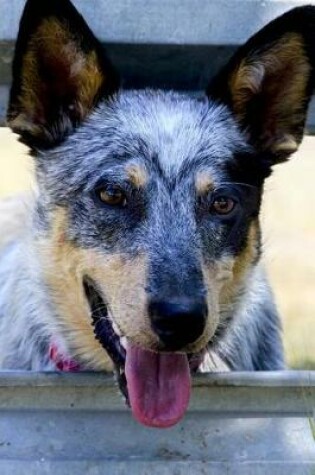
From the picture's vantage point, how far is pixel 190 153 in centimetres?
370

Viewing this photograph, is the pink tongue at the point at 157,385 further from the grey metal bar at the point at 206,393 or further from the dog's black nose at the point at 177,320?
the dog's black nose at the point at 177,320

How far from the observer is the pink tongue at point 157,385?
3.38 meters

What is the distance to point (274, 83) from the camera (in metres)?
3.89

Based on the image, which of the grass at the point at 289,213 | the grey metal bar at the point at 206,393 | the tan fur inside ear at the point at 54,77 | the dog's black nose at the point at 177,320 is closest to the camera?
the dog's black nose at the point at 177,320

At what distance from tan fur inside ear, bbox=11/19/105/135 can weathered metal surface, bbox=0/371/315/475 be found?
3.26 ft

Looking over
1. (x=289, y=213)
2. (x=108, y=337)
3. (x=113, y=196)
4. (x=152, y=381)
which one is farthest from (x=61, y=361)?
(x=289, y=213)

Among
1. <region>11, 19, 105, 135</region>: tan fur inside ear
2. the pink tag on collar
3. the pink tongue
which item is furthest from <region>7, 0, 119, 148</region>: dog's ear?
the pink tongue

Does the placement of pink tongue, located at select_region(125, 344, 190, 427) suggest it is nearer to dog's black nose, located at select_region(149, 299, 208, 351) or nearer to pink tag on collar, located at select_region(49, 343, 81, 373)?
dog's black nose, located at select_region(149, 299, 208, 351)

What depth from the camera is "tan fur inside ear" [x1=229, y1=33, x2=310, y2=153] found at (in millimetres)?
3766

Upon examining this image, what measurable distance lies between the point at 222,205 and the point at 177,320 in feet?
2.06

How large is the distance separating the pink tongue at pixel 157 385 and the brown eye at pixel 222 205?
1.65 feet

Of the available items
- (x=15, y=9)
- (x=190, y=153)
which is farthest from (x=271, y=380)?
(x=15, y=9)

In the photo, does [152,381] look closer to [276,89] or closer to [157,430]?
[157,430]

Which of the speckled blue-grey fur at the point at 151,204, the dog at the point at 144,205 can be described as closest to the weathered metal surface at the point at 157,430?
the dog at the point at 144,205
